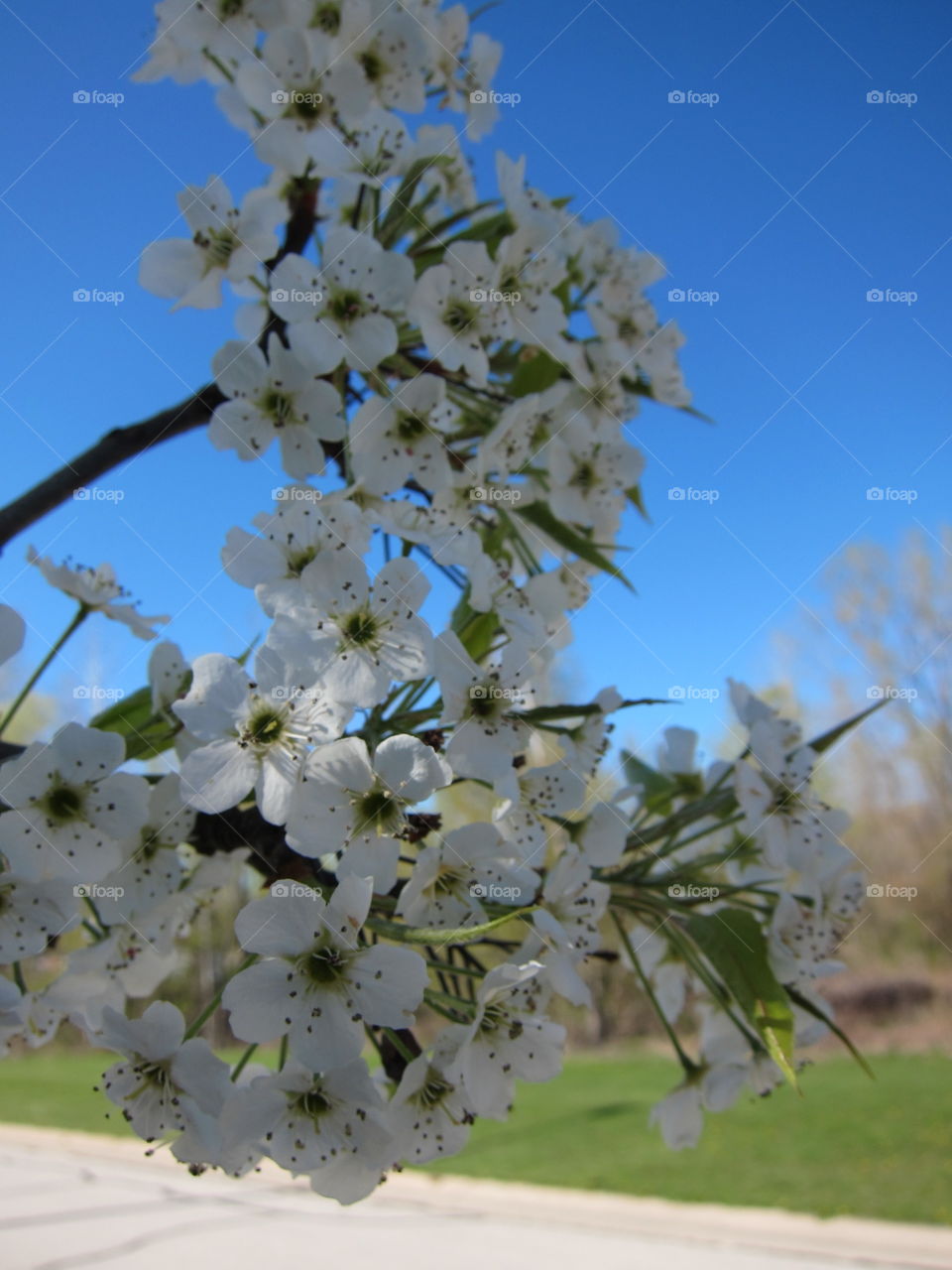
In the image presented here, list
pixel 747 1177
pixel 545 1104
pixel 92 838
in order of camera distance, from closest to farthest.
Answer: pixel 92 838 → pixel 747 1177 → pixel 545 1104

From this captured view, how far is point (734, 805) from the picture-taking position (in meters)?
0.92

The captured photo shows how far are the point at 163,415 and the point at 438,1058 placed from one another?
0.53 metres

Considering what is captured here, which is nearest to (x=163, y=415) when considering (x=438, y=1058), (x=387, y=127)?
(x=387, y=127)

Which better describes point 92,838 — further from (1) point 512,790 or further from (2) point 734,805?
(2) point 734,805

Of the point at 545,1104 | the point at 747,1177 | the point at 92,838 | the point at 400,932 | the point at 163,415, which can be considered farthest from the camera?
the point at 545,1104

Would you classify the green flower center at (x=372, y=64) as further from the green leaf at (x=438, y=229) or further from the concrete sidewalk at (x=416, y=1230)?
the concrete sidewalk at (x=416, y=1230)

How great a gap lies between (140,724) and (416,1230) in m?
5.32

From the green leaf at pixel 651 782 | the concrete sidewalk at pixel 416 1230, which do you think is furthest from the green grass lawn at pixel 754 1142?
the green leaf at pixel 651 782
